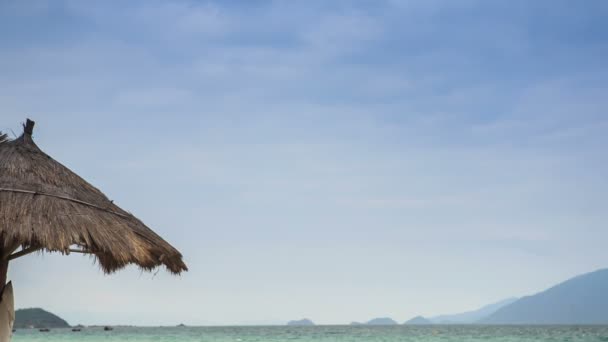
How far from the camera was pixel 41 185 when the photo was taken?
5605mm

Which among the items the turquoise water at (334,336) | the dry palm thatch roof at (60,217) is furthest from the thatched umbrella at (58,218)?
the turquoise water at (334,336)

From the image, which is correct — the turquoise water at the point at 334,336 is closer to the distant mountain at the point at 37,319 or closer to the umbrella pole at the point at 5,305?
the umbrella pole at the point at 5,305

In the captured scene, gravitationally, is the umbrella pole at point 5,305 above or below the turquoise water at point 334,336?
below

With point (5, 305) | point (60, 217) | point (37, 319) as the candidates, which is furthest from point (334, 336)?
point (37, 319)

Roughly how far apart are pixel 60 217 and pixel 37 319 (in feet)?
327

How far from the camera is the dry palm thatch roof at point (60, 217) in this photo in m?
5.21

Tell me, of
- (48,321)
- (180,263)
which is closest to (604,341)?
(180,263)

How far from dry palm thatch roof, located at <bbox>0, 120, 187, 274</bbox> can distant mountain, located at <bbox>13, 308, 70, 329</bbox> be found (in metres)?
89.6

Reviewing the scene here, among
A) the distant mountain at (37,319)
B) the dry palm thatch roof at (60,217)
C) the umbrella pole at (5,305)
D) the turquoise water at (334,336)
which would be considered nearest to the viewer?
the dry palm thatch roof at (60,217)

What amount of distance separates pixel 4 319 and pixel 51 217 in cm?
116

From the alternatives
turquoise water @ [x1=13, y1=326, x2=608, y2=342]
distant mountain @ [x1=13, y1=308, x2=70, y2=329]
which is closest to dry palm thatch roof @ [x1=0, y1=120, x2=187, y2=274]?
turquoise water @ [x1=13, y1=326, x2=608, y2=342]

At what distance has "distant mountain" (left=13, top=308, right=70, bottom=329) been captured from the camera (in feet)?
300

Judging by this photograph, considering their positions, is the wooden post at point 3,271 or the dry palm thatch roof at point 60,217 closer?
the dry palm thatch roof at point 60,217

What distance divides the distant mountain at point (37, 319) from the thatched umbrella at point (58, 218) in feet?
294
